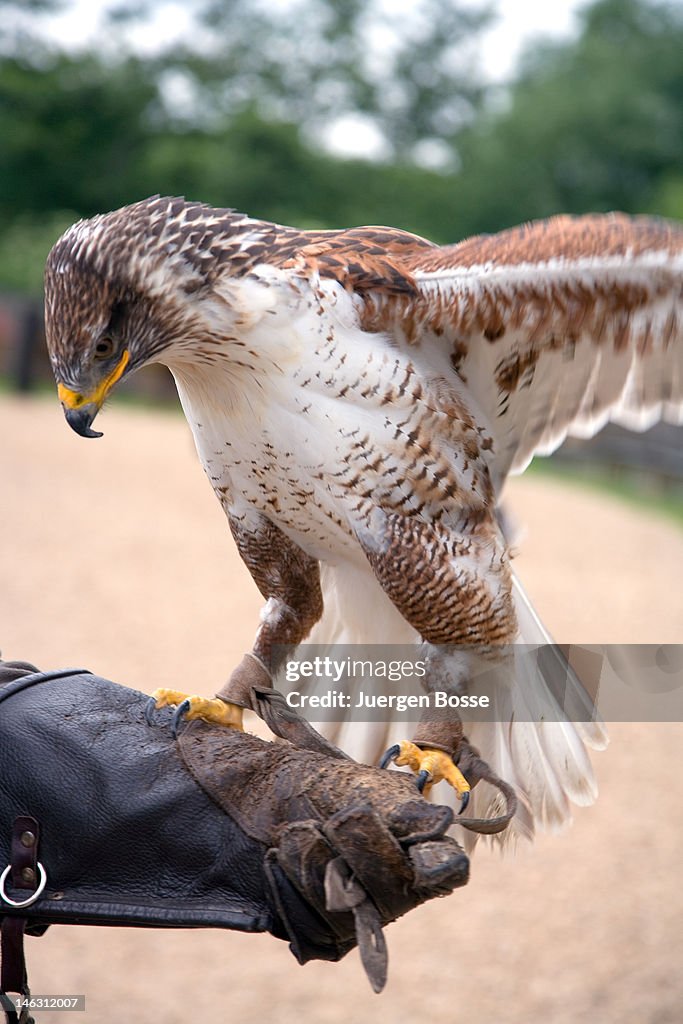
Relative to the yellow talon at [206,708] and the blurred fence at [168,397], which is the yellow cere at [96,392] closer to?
the yellow talon at [206,708]

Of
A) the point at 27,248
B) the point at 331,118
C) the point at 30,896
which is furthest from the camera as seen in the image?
the point at 331,118

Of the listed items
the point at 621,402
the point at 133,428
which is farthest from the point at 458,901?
the point at 133,428

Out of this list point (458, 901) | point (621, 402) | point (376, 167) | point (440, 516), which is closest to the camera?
point (440, 516)

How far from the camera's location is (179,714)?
1971mm

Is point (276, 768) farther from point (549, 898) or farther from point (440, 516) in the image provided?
point (549, 898)

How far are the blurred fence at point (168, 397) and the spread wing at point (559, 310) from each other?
34.1 ft

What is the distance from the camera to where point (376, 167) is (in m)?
25.3

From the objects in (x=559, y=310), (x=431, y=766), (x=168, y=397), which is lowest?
(x=168, y=397)

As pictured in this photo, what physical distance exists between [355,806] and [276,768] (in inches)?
8.3

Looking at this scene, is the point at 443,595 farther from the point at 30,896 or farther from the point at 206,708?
the point at 30,896

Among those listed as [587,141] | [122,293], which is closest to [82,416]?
[122,293]

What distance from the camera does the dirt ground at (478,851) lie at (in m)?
3.51

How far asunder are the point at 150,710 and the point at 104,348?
2.01 feet

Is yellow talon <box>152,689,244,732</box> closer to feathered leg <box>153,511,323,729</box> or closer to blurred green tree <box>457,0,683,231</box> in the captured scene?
feathered leg <box>153,511,323,729</box>
